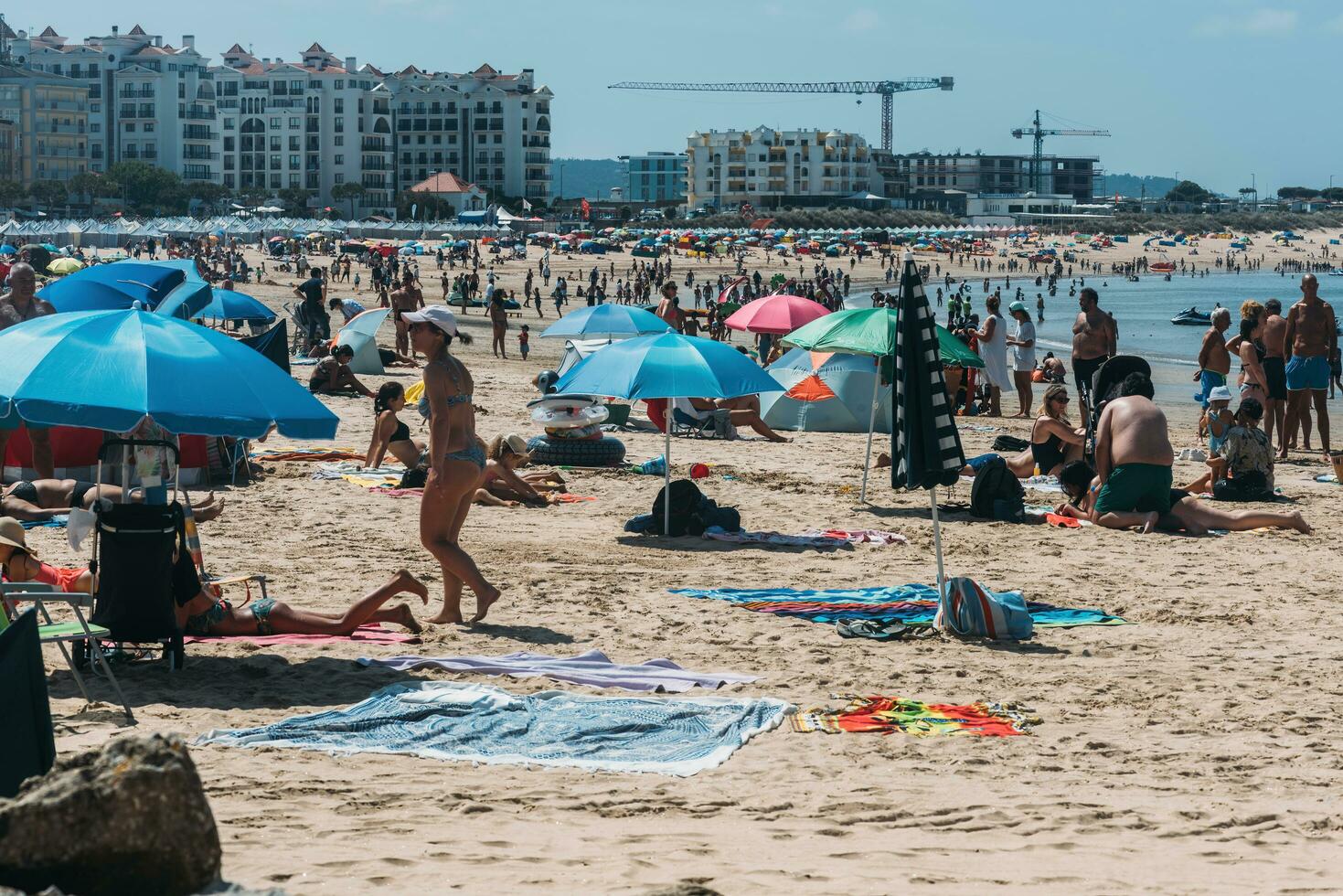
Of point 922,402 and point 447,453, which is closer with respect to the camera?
point 447,453

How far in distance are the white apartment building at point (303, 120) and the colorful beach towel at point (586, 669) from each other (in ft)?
417

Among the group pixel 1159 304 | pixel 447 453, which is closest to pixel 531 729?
pixel 447 453

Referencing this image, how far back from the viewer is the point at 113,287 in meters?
10.8

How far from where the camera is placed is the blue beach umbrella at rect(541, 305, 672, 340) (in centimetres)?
1468

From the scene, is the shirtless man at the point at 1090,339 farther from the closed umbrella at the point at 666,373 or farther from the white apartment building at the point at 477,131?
the white apartment building at the point at 477,131

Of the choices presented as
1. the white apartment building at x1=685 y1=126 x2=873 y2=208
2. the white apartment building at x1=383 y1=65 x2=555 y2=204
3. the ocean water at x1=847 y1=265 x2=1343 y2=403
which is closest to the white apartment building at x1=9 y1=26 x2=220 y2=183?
the white apartment building at x1=383 y1=65 x2=555 y2=204

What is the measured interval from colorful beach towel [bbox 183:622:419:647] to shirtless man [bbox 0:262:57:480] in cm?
391

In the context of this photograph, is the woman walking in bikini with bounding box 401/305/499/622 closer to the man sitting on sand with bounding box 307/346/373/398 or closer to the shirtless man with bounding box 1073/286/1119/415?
the shirtless man with bounding box 1073/286/1119/415

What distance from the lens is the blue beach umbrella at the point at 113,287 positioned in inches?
421

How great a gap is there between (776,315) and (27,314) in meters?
6.35

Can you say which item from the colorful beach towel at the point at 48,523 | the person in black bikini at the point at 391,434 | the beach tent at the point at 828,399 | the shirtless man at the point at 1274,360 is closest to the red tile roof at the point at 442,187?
the beach tent at the point at 828,399

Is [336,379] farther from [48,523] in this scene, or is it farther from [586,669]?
[586,669]

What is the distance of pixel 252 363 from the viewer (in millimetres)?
6090

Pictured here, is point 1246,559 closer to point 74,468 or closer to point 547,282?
point 74,468
